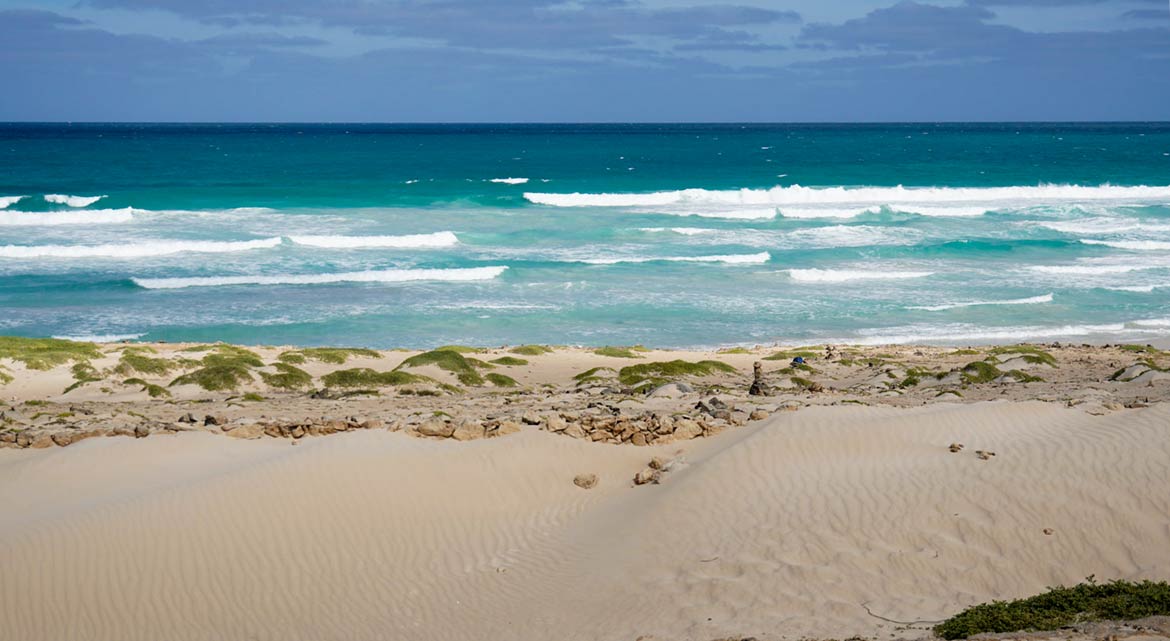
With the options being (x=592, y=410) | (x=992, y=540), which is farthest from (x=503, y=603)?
(x=592, y=410)

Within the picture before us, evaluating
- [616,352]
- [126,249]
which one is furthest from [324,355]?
[126,249]

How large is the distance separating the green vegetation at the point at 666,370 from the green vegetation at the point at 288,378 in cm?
540

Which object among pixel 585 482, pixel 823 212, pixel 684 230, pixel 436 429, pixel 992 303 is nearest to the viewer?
pixel 585 482

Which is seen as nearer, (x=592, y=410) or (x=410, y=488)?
(x=410, y=488)

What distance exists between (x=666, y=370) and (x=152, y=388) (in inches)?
340

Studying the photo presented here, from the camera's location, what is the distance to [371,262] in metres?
37.0

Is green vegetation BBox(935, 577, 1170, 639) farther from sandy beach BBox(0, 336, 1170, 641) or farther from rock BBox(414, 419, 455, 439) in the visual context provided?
rock BBox(414, 419, 455, 439)

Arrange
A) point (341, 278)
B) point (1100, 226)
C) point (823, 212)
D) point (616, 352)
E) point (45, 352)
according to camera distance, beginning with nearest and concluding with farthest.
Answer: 1. point (45, 352)
2. point (616, 352)
3. point (341, 278)
4. point (1100, 226)
5. point (823, 212)

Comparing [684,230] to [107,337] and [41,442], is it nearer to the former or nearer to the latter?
[107,337]

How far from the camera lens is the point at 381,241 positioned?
137ft

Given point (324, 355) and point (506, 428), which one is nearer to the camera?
point (506, 428)

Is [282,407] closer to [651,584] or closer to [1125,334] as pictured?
[651,584]

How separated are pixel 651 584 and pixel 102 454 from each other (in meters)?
6.74

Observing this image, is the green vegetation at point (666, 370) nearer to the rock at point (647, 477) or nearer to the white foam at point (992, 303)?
the rock at point (647, 477)
